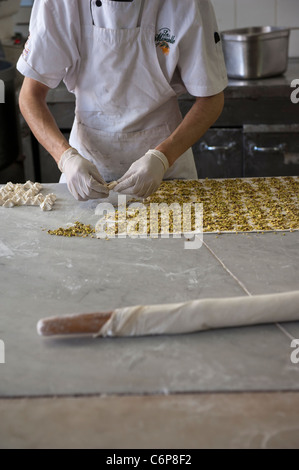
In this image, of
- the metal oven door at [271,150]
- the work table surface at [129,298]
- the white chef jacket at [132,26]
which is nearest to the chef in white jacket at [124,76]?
the white chef jacket at [132,26]

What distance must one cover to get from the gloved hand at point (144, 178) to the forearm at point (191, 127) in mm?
109

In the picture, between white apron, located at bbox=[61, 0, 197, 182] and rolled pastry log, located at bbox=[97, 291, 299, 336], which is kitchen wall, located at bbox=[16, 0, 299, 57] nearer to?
white apron, located at bbox=[61, 0, 197, 182]

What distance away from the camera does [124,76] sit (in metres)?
2.11

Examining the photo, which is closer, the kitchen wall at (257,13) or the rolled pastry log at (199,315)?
the rolled pastry log at (199,315)

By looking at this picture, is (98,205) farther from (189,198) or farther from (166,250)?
(166,250)

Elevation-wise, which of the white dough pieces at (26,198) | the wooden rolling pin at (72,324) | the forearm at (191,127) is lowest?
the wooden rolling pin at (72,324)

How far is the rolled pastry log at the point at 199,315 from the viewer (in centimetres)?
116

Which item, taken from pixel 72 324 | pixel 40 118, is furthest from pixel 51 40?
pixel 72 324

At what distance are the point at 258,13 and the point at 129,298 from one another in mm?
3079

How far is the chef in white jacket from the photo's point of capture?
2020 mm

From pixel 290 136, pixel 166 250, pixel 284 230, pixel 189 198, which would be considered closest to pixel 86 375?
pixel 166 250

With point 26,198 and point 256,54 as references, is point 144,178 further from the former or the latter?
point 256,54

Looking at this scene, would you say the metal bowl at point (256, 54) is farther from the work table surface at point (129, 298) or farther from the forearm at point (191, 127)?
the work table surface at point (129, 298)
